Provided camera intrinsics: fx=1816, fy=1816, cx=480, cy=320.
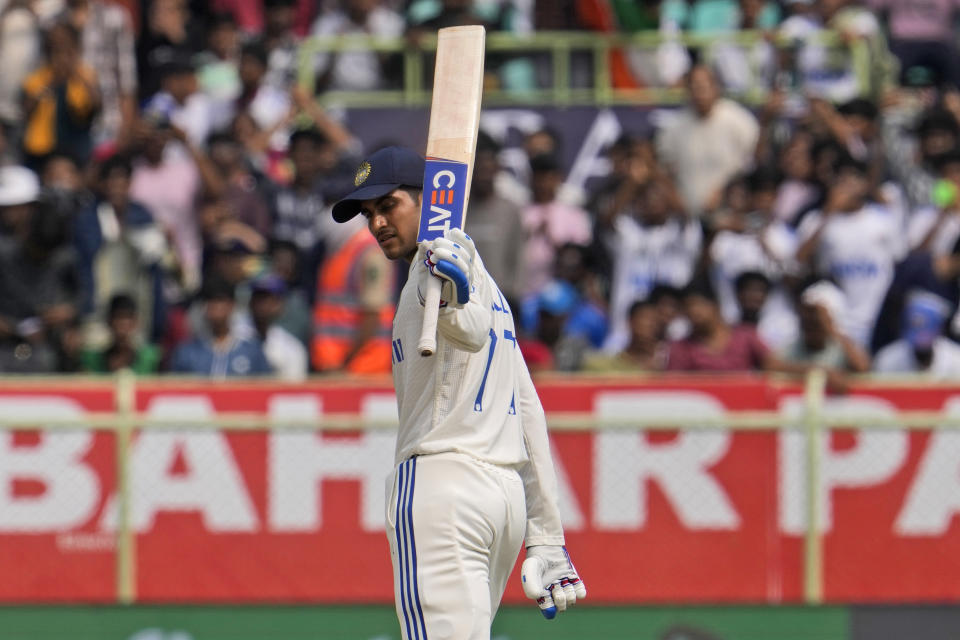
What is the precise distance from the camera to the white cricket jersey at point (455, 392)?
534 cm

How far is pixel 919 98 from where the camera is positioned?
14109 mm

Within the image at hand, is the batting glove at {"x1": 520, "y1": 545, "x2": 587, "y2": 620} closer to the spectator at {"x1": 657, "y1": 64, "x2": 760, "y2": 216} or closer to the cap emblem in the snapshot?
the cap emblem

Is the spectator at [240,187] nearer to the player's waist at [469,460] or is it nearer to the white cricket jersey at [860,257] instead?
the white cricket jersey at [860,257]

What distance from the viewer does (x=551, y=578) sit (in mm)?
5492

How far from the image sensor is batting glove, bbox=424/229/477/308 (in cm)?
486

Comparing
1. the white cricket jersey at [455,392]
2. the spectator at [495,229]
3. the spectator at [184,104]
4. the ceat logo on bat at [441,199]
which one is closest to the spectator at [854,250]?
the spectator at [495,229]

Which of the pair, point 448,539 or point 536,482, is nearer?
point 448,539

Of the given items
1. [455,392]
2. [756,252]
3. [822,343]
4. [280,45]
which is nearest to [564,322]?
[756,252]

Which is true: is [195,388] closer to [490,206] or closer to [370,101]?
[490,206]

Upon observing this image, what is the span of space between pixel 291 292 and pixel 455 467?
19.9 feet

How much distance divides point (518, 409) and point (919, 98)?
30.8 feet

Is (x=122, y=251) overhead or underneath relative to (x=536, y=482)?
underneath

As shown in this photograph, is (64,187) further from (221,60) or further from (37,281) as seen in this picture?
(221,60)

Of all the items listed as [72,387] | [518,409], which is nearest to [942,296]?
[72,387]
